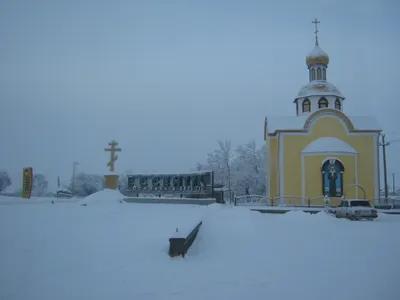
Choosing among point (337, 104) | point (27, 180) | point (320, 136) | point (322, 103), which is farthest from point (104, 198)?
point (337, 104)

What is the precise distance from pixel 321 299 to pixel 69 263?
4.45 m

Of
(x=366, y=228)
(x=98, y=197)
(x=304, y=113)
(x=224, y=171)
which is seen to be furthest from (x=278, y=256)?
(x=224, y=171)

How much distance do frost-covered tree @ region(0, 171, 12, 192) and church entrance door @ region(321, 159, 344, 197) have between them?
201ft

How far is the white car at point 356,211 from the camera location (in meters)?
17.8

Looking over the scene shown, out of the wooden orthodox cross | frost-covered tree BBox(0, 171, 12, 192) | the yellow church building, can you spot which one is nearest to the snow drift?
the wooden orthodox cross

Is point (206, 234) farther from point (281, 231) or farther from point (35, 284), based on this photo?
point (35, 284)

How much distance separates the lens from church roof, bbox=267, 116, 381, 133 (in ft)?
94.0

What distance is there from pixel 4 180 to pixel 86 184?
15.1 metres

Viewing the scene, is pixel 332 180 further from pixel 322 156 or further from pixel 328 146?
pixel 328 146

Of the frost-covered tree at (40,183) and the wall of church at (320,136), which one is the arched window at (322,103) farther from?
the frost-covered tree at (40,183)

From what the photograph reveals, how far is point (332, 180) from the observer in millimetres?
26750

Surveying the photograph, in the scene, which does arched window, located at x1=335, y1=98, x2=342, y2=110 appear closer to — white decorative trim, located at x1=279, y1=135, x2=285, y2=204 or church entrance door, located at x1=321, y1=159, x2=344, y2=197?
white decorative trim, located at x1=279, y1=135, x2=285, y2=204

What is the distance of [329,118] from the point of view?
28.2 meters

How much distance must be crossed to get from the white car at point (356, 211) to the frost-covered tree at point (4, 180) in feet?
215
